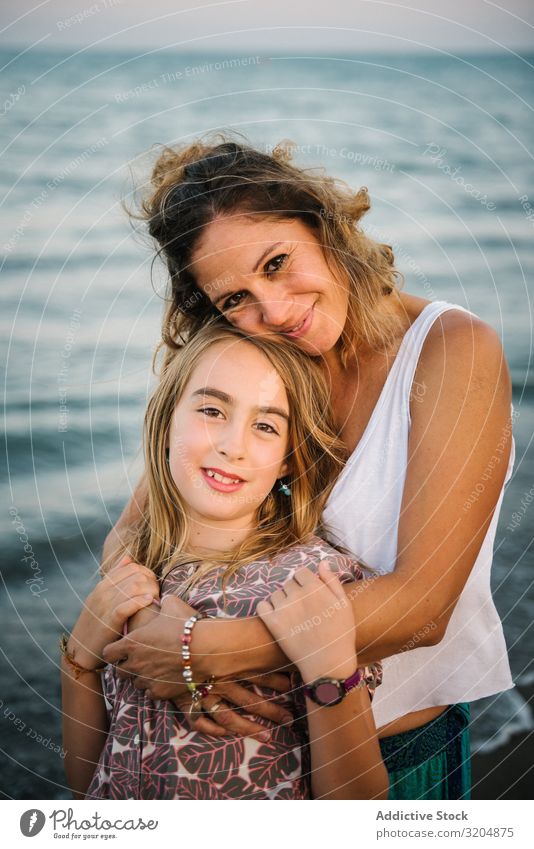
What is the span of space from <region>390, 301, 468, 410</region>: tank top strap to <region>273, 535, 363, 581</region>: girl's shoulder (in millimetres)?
317

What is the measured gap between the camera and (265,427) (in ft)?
5.86

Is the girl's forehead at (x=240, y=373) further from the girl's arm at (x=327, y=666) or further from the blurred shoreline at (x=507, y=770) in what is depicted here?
the blurred shoreline at (x=507, y=770)

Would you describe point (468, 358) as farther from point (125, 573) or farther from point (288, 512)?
point (125, 573)

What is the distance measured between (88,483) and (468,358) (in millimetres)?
1862

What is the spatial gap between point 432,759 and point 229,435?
2.44 ft

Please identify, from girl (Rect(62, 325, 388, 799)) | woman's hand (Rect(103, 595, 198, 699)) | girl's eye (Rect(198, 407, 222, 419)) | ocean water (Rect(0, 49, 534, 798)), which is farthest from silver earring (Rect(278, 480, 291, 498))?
ocean water (Rect(0, 49, 534, 798))

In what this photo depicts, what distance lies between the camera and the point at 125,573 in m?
1.78

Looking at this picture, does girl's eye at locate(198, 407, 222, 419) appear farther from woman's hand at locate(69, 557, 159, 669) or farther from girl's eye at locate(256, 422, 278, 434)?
woman's hand at locate(69, 557, 159, 669)

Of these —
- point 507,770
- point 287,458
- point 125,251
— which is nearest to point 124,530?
point 287,458

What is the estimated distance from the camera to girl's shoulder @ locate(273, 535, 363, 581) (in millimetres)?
1713

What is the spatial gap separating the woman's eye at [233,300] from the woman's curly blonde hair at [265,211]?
0.10 meters

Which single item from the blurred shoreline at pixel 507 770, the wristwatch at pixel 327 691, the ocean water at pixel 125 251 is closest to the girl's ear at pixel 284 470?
the wristwatch at pixel 327 691

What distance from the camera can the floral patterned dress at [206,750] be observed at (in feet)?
5.25

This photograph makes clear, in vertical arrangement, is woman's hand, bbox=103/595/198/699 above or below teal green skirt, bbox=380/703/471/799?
above
